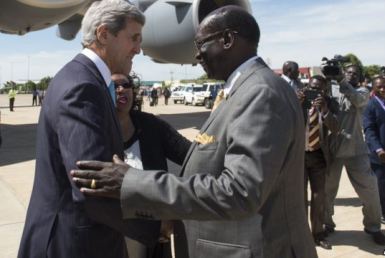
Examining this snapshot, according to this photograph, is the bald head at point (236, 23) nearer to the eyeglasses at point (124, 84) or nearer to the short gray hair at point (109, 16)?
the short gray hair at point (109, 16)

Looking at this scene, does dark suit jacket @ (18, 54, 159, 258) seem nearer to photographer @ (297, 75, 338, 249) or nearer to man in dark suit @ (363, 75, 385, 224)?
photographer @ (297, 75, 338, 249)

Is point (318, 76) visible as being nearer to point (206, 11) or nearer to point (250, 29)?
point (250, 29)

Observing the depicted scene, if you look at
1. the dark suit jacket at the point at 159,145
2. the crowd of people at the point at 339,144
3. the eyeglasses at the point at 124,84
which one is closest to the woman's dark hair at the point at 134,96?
the eyeglasses at the point at 124,84

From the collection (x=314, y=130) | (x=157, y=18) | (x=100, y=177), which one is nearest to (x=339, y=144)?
(x=314, y=130)

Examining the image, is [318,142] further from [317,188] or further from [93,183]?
[93,183]

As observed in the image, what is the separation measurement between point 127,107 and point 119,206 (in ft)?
5.01

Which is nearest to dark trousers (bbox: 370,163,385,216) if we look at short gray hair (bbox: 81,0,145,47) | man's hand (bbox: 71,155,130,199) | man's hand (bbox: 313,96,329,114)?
man's hand (bbox: 313,96,329,114)

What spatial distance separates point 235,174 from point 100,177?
0.42 meters

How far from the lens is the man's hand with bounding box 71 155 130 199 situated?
1.44m

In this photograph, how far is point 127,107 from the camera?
2.96 meters

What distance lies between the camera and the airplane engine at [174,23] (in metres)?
8.57

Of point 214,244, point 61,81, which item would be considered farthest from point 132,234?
point 61,81

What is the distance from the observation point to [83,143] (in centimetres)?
147

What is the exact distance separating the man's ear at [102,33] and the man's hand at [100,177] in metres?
0.49
